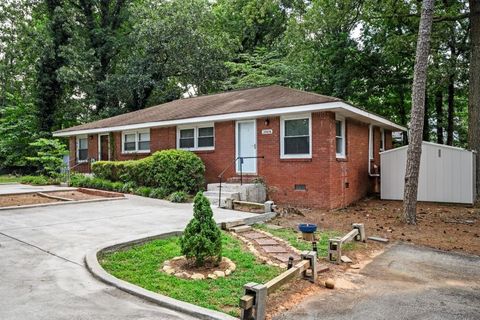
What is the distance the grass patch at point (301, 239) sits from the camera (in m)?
6.25

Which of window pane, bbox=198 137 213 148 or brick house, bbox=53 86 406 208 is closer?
brick house, bbox=53 86 406 208

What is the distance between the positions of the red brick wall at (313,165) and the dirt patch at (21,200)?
525 centimetres

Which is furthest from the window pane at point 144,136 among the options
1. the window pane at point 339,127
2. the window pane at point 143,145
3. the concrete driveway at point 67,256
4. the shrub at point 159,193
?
the window pane at point 339,127

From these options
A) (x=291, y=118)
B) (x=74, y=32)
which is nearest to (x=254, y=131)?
(x=291, y=118)

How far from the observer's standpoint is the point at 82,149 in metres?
19.9

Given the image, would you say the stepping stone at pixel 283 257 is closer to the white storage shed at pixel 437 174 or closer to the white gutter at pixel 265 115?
the white gutter at pixel 265 115

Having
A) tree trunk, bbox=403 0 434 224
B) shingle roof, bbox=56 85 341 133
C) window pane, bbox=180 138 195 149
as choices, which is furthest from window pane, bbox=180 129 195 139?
tree trunk, bbox=403 0 434 224

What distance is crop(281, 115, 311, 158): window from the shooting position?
11016mm

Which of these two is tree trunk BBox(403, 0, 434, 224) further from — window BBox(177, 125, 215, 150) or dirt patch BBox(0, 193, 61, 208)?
dirt patch BBox(0, 193, 61, 208)

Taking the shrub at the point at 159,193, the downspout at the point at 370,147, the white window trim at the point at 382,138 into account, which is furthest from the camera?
the white window trim at the point at 382,138

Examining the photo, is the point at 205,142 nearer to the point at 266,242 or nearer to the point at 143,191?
the point at 143,191

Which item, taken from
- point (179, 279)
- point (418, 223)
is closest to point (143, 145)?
point (418, 223)

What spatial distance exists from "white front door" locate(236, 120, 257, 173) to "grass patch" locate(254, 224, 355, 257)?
4268mm

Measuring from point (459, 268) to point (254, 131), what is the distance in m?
7.85
